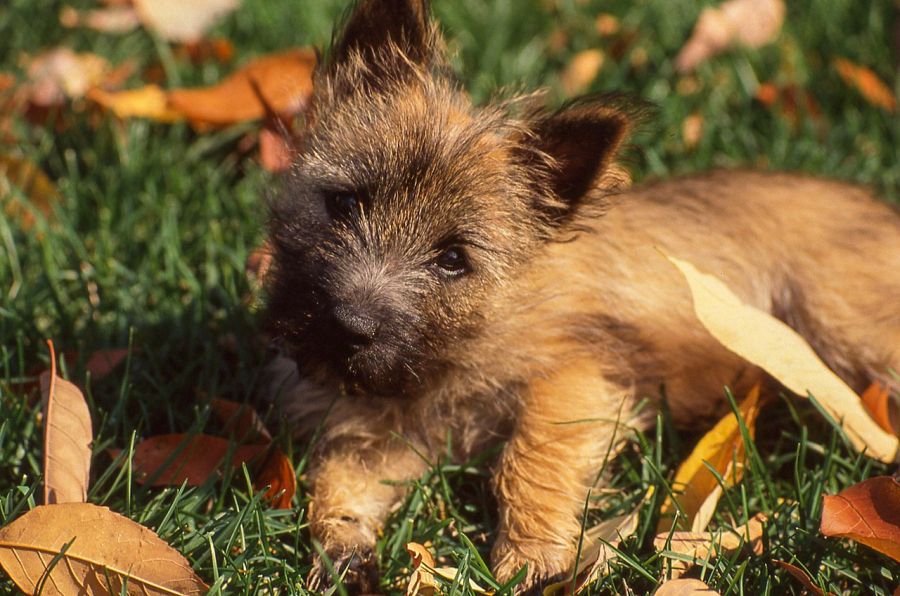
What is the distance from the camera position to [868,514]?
281cm

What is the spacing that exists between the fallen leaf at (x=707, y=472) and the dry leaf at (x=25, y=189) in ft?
9.00

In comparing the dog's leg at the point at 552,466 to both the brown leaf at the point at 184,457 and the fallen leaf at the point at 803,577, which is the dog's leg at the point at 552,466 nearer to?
the fallen leaf at the point at 803,577

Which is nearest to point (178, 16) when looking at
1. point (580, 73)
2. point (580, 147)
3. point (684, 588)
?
point (580, 73)

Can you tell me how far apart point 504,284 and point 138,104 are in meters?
2.35

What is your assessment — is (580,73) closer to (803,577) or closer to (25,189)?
(25,189)

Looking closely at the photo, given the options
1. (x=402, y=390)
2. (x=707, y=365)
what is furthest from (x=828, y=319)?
(x=402, y=390)

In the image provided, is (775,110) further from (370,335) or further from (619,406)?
(370,335)

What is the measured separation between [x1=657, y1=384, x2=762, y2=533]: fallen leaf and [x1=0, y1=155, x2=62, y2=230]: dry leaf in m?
2.74

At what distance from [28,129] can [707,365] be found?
3163 millimetres

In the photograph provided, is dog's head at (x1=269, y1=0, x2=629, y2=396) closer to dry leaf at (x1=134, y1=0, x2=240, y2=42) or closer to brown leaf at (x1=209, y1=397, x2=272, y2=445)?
brown leaf at (x1=209, y1=397, x2=272, y2=445)

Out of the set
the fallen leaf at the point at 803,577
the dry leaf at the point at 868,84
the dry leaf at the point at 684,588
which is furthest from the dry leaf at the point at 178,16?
the fallen leaf at the point at 803,577

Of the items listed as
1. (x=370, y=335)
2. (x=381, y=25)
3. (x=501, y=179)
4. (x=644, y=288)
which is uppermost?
(x=381, y=25)

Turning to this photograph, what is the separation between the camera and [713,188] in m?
3.89

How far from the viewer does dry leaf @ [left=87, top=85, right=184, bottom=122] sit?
4656 millimetres
